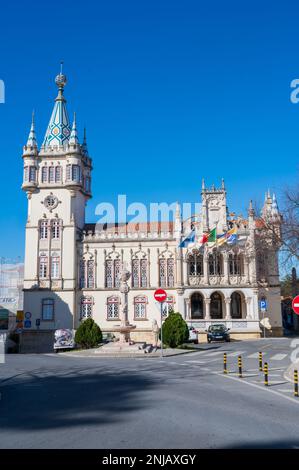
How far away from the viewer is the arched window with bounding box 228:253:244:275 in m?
51.7

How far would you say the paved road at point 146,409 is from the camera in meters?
8.52

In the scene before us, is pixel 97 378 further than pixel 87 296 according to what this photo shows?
No

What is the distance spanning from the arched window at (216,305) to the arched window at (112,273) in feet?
36.2

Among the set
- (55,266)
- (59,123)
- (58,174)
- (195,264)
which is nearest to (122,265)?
(55,266)

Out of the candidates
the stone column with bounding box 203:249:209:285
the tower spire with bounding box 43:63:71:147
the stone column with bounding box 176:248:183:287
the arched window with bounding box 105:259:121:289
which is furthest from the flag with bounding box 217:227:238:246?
the tower spire with bounding box 43:63:71:147

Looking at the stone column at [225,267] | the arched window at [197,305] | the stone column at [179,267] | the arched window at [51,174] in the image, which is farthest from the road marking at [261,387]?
the arched window at [51,174]

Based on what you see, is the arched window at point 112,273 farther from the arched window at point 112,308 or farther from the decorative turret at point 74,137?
the decorative turret at point 74,137

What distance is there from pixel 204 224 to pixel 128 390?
39.1m

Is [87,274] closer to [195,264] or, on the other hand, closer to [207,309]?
[195,264]

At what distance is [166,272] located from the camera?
52375 millimetres

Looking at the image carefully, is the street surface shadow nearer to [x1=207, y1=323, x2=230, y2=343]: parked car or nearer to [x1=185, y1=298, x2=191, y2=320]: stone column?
[x1=207, y1=323, x2=230, y2=343]: parked car

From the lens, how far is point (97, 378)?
688 inches
